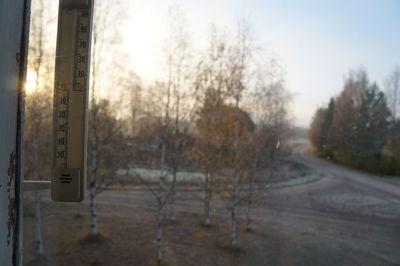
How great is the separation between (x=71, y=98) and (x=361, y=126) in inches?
124

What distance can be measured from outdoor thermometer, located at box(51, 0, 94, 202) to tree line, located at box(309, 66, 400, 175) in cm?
285

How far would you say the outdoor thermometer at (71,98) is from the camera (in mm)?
493

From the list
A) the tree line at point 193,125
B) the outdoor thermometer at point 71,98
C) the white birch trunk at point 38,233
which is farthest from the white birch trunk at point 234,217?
the outdoor thermometer at point 71,98

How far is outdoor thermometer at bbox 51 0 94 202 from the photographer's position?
49cm

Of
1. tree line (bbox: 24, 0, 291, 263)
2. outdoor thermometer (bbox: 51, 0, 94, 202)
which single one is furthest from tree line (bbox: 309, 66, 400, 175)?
outdoor thermometer (bbox: 51, 0, 94, 202)

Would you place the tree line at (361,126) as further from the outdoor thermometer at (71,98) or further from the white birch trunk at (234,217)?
the outdoor thermometer at (71,98)

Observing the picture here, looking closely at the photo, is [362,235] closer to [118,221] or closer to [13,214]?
[118,221]

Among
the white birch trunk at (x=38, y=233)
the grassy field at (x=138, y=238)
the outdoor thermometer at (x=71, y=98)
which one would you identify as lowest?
the grassy field at (x=138, y=238)

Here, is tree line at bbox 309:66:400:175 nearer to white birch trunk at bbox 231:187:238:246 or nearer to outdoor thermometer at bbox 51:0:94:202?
white birch trunk at bbox 231:187:238:246

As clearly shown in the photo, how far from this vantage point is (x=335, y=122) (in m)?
3.27

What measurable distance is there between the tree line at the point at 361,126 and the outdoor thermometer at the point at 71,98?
2845 millimetres

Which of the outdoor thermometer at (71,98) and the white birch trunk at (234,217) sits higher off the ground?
the outdoor thermometer at (71,98)

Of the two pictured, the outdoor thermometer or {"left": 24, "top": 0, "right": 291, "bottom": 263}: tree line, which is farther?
{"left": 24, "top": 0, "right": 291, "bottom": 263}: tree line

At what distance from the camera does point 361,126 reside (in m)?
3.12
